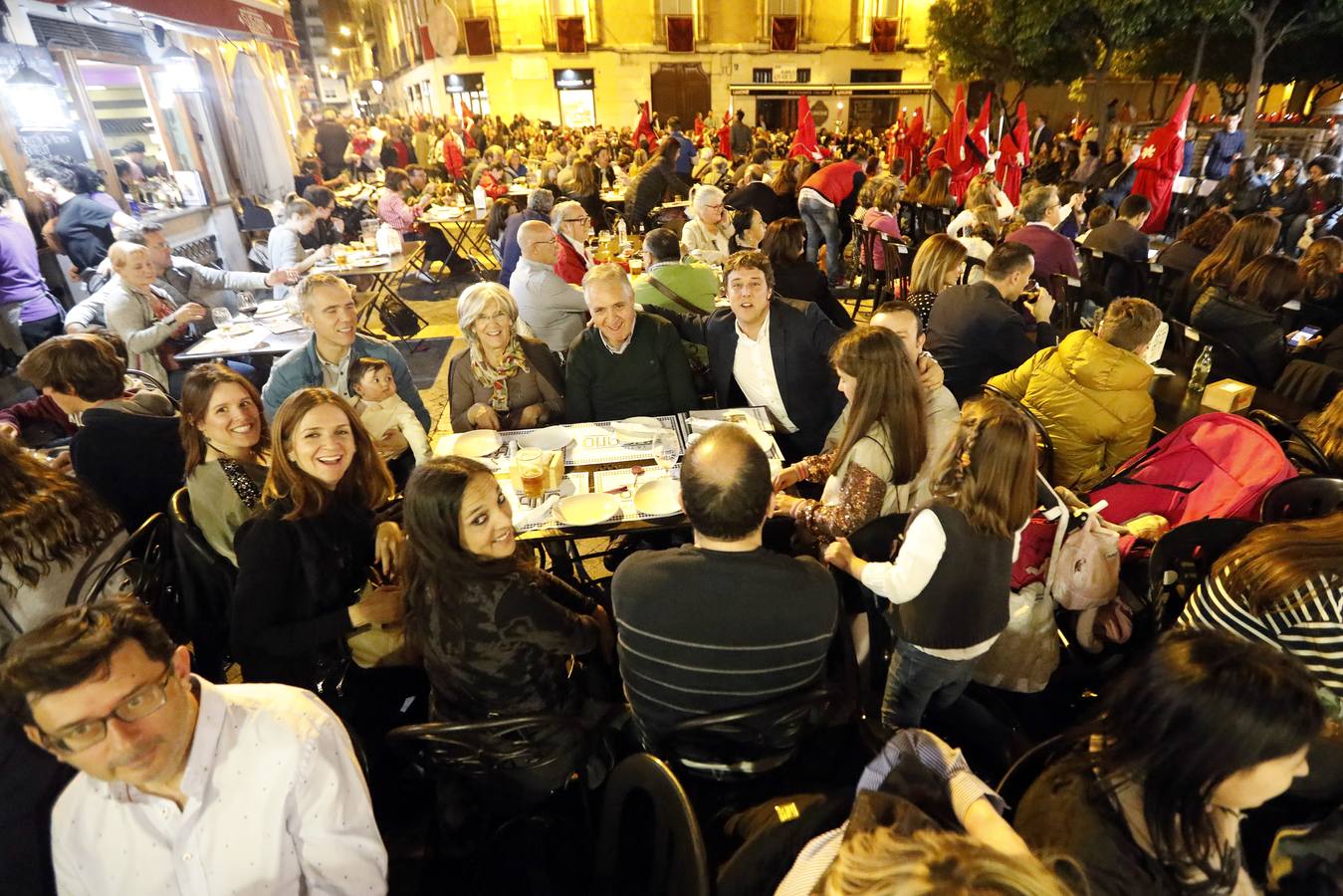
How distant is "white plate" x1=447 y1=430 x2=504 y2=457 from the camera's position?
289 centimetres

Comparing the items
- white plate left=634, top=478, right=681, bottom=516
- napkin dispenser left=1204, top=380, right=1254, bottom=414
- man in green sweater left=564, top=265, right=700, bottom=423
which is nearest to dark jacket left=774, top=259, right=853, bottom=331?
man in green sweater left=564, top=265, right=700, bottom=423

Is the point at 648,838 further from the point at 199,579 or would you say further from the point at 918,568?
the point at 199,579

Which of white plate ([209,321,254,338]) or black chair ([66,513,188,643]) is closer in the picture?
black chair ([66,513,188,643])

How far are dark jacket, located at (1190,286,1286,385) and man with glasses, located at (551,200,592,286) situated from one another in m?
3.95

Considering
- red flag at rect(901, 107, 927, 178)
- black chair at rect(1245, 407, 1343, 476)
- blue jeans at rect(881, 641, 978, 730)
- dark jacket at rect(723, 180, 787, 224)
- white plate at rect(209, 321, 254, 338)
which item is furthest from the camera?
red flag at rect(901, 107, 927, 178)

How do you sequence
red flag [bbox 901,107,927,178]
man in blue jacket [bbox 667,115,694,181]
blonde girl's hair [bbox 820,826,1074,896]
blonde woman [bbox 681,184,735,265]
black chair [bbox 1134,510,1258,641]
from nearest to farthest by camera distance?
blonde girl's hair [bbox 820,826,1074,896]
black chair [bbox 1134,510,1258,641]
blonde woman [bbox 681,184,735,265]
red flag [bbox 901,107,927,178]
man in blue jacket [bbox 667,115,694,181]

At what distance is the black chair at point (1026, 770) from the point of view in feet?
4.50

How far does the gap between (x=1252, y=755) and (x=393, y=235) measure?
7019 mm

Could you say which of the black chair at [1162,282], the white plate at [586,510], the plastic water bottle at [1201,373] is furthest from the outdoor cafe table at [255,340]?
the black chair at [1162,282]

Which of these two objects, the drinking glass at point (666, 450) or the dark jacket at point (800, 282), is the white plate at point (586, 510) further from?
the dark jacket at point (800, 282)

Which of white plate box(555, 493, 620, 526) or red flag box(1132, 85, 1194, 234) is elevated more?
red flag box(1132, 85, 1194, 234)

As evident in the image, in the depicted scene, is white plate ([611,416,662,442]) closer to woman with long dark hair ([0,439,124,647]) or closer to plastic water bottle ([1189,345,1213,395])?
woman with long dark hair ([0,439,124,647])

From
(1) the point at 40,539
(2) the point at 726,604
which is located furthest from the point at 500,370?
(2) the point at 726,604

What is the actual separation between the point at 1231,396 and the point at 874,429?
71.3 inches
